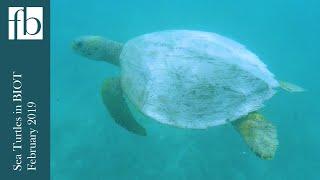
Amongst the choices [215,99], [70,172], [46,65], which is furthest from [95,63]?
[215,99]

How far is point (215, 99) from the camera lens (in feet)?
10.8

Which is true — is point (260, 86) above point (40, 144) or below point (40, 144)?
above

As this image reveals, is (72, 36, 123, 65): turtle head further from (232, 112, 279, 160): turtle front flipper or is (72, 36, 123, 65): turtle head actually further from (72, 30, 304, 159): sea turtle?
(232, 112, 279, 160): turtle front flipper

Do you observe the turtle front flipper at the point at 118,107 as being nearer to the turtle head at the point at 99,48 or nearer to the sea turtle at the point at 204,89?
the sea turtle at the point at 204,89

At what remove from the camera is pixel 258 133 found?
3283 mm

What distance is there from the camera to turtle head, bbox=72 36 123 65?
16.5 feet

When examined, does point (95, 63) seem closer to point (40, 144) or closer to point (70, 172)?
point (70, 172)

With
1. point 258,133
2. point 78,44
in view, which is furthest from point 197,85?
point 78,44

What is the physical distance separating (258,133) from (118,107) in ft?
5.32

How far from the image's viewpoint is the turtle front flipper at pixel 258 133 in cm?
312

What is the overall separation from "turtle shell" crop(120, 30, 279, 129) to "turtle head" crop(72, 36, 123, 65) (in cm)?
146

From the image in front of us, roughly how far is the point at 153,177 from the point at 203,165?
0.70 metres

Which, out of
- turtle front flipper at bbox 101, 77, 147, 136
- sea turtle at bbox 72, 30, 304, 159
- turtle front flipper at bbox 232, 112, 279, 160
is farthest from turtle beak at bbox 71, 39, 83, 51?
turtle front flipper at bbox 232, 112, 279, 160

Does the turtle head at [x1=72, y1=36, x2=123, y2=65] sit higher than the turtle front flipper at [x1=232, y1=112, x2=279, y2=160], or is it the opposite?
the turtle head at [x1=72, y1=36, x2=123, y2=65]
